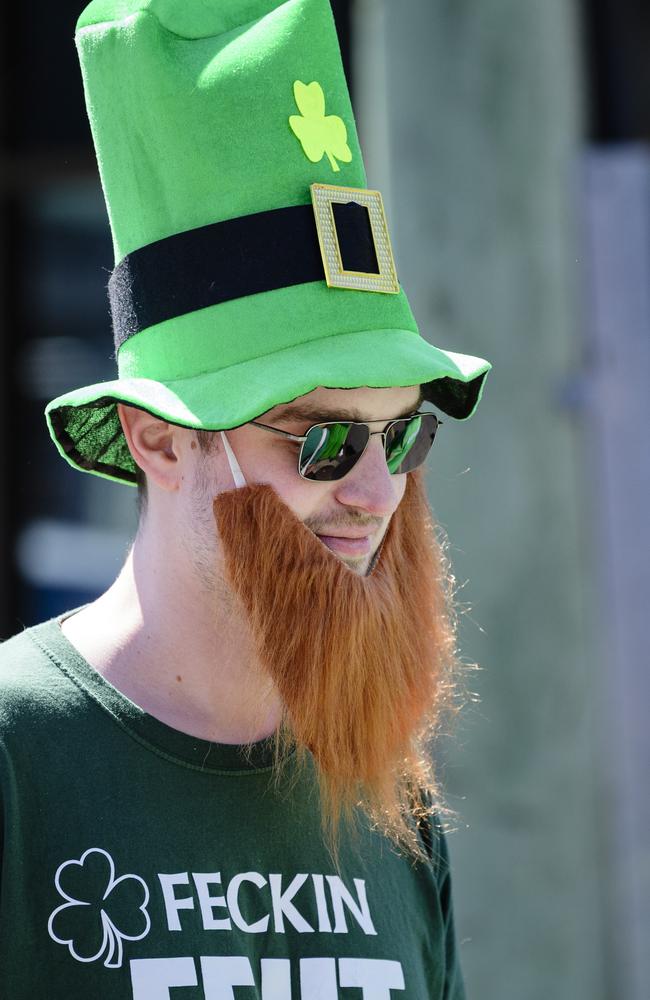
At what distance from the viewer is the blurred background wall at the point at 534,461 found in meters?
4.91

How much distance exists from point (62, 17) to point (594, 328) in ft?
7.57

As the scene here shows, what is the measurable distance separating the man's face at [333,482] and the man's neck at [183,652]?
19 centimetres

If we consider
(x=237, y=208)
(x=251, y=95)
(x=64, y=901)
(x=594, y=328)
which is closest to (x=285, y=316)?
(x=237, y=208)

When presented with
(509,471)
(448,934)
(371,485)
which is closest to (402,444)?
(371,485)

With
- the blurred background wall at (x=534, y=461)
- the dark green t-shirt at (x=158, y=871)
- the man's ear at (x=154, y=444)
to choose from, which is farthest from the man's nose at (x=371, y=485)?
the blurred background wall at (x=534, y=461)

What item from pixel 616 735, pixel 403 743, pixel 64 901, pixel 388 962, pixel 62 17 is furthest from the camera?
pixel 62 17

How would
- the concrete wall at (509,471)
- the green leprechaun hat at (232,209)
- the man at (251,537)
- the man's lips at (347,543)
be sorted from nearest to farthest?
the man at (251,537), the green leprechaun hat at (232,209), the man's lips at (347,543), the concrete wall at (509,471)

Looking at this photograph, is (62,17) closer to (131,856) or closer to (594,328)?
(594,328)

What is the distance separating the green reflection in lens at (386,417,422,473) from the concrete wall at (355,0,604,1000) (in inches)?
95.8

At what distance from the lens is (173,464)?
2.38m

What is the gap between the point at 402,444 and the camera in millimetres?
2449

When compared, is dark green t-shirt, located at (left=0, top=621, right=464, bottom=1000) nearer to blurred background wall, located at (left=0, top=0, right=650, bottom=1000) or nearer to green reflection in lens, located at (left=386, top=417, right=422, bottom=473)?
green reflection in lens, located at (left=386, top=417, right=422, bottom=473)

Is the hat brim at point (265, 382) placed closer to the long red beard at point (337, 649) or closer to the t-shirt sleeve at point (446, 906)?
the long red beard at point (337, 649)

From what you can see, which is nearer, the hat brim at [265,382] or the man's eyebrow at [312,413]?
the hat brim at [265,382]
